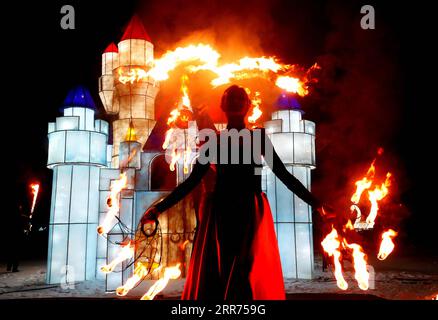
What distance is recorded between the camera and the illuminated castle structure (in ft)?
41.2

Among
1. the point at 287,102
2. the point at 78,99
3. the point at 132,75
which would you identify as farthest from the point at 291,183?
the point at 78,99

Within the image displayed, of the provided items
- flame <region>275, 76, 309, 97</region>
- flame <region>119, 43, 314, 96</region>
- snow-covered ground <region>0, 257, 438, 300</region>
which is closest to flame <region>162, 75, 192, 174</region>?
flame <region>119, 43, 314, 96</region>

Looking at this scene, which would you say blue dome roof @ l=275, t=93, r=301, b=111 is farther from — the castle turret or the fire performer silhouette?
the fire performer silhouette

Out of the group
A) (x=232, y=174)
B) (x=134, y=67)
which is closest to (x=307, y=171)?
(x=134, y=67)

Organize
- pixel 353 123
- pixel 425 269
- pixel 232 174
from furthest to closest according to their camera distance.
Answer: pixel 353 123, pixel 425 269, pixel 232 174

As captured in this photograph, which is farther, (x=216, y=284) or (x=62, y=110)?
(x=62, y=110)

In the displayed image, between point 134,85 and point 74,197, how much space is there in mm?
4679

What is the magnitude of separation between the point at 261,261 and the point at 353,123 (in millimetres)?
19828

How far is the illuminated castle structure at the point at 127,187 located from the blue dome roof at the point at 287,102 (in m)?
0.17

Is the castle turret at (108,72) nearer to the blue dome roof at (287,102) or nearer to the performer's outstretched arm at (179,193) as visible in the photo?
the blue dome roof at (287,102)

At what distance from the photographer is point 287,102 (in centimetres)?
1418

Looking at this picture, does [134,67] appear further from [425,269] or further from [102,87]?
[425,269]

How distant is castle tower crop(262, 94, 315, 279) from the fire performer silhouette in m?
10.1

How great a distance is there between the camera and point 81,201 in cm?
1297
